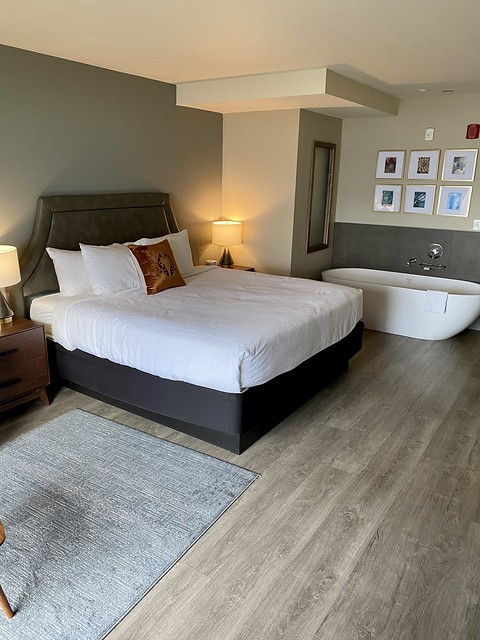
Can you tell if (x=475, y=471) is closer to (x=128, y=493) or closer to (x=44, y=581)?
(x=128, y=493)

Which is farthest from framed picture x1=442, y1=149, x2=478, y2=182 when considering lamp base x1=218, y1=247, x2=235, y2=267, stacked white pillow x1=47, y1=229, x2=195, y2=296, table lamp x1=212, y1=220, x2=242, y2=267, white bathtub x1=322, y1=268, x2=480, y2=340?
stacked white pillow x1=47, y1=229, x2=195, y2=296

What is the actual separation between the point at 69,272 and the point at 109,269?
30 cm

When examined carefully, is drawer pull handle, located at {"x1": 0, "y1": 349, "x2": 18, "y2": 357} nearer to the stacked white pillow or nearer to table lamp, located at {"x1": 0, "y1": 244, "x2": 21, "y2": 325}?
table lamp, located at {"x1": 0, "y1": 244, "x2": 21, "y2": 325}

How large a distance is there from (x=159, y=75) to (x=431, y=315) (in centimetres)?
344

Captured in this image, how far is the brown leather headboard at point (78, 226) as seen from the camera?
3703 millimetres

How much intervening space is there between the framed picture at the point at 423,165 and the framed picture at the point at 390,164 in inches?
4.5

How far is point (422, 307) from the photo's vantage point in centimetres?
498

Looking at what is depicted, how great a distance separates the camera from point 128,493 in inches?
100

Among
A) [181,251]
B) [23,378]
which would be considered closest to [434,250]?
[181,251]

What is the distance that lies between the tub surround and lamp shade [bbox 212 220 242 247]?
1430mm

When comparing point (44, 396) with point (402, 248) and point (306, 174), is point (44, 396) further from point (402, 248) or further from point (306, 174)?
point (402, 248)

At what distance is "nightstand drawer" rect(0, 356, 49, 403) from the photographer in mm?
3182

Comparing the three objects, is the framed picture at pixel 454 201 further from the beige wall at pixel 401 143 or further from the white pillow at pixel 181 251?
the white pillow at pixel 181 251

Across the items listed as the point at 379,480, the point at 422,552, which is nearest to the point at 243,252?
the point at 379,480
